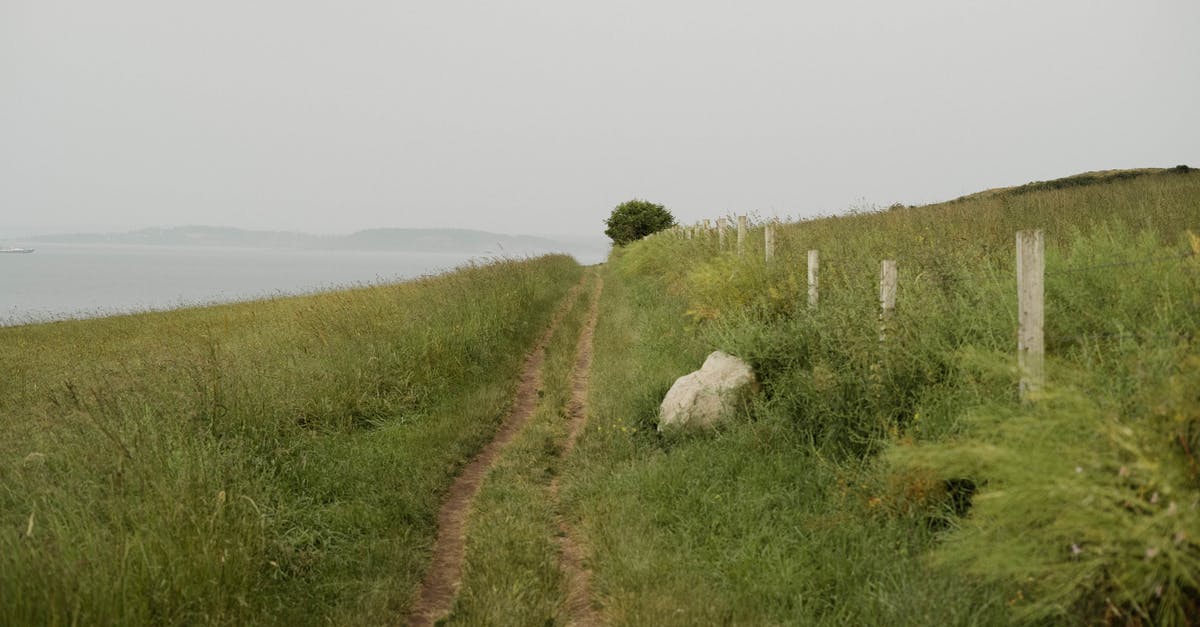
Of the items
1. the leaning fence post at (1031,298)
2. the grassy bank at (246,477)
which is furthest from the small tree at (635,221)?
the leaning fence post at (1031,298)

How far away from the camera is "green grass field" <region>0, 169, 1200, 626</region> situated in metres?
2.74

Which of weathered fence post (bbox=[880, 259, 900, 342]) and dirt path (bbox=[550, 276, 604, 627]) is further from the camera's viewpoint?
weathered fence post (bbox=[880, 259, 900, 342])

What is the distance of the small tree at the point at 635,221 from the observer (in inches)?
1859

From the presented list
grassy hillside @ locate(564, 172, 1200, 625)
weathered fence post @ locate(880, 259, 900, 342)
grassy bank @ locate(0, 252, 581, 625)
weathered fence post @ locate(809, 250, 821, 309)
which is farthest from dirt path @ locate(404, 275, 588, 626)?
weathered fence post @ locate(880, 259, 900, 342)

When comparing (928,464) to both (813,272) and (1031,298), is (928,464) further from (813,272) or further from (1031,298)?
(813,272)

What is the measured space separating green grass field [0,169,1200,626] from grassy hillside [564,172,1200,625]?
0.02 m

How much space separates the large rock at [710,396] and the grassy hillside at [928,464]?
0.67 feet

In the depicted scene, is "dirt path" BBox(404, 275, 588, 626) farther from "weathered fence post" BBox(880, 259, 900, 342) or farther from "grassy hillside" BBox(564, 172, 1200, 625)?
"weathered fence post" BBox(880, 259, 900, 342)

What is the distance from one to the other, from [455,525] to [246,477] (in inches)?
66.2

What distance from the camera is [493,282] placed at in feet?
47.6

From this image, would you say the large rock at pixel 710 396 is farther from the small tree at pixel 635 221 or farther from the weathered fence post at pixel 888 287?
the small tree at pixel 635 221

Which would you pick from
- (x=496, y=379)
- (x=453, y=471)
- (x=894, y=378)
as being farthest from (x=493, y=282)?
(x=894, y=378)

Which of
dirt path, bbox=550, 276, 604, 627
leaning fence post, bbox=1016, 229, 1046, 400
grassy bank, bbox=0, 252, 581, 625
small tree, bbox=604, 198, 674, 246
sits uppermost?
small tree, bbox=604, 198, 674, 246

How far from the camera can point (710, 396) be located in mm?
6527
